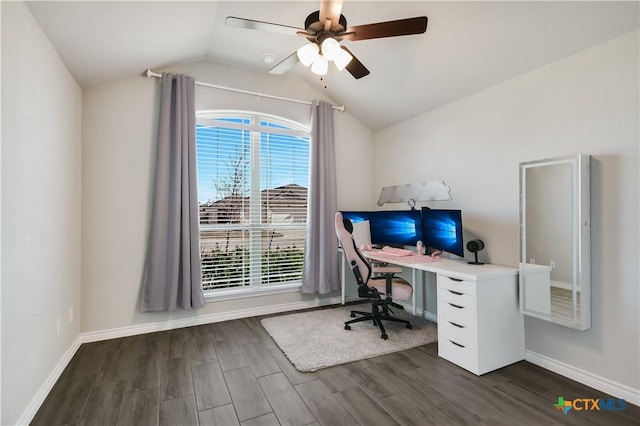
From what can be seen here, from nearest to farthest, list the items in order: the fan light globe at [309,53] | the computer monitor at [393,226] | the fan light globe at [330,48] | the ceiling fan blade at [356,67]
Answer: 1. the fan light globe at [330,48]
2. the fan light globe at [309,53]
3. the ceiling fan blade at [356,67]
4. the computer monitor at [393,226]

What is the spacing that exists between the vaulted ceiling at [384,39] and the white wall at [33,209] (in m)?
0.29

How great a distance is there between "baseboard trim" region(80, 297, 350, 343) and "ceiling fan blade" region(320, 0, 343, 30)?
3.03 meters

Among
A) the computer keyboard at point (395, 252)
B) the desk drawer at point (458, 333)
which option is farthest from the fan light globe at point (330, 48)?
the desk drawer at point (458, 333)

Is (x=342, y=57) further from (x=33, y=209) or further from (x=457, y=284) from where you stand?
(x=33, y=209)

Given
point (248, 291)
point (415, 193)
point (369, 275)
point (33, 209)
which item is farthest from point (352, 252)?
point (33, 209)

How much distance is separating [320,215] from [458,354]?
2108mm

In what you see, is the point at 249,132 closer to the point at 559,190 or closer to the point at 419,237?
the point at 419,237

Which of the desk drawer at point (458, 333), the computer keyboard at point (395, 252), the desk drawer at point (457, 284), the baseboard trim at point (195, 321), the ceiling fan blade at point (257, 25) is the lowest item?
the baseboard trim at point (195, 321)

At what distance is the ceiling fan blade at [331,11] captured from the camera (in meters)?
1.75

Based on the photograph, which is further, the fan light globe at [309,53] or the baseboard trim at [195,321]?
the baseboard trim at [195,321]

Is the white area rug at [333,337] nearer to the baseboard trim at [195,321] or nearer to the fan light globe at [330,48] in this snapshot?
the baseboard trim at [195,321]

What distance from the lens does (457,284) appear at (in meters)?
2.49

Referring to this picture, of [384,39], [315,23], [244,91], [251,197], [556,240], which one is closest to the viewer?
[315,23]

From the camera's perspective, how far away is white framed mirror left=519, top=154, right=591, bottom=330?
2162mm
